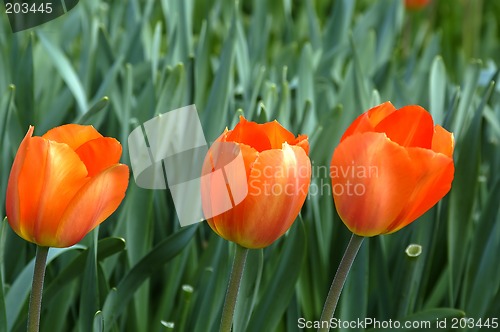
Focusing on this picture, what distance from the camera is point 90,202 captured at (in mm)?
626

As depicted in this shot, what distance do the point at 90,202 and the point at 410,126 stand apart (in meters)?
0.27

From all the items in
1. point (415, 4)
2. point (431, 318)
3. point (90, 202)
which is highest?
point (415, 4)

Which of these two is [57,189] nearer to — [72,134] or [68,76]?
[72,134]

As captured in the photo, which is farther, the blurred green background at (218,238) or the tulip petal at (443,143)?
the blurred green background at (218,238)

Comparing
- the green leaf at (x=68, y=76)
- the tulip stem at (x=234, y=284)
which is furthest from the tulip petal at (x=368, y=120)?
the green leaf at (x=68, y=76)

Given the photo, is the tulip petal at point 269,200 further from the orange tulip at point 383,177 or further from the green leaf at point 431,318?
the green leaf at point 431,318

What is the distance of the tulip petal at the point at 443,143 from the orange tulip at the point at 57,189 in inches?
9.6

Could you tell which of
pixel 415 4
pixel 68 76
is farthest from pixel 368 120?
pixel 415 4

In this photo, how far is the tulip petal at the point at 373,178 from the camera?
622 mm

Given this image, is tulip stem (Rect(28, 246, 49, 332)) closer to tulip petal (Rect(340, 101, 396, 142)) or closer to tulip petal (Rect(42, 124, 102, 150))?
tulip petal (Rect(42, 124, 102, 150))

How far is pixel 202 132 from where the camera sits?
3.64 feet

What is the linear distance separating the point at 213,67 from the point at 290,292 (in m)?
0.86

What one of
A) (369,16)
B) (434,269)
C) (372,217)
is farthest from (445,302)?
(369,16)

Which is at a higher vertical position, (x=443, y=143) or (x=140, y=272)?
(x=443, y=143)
